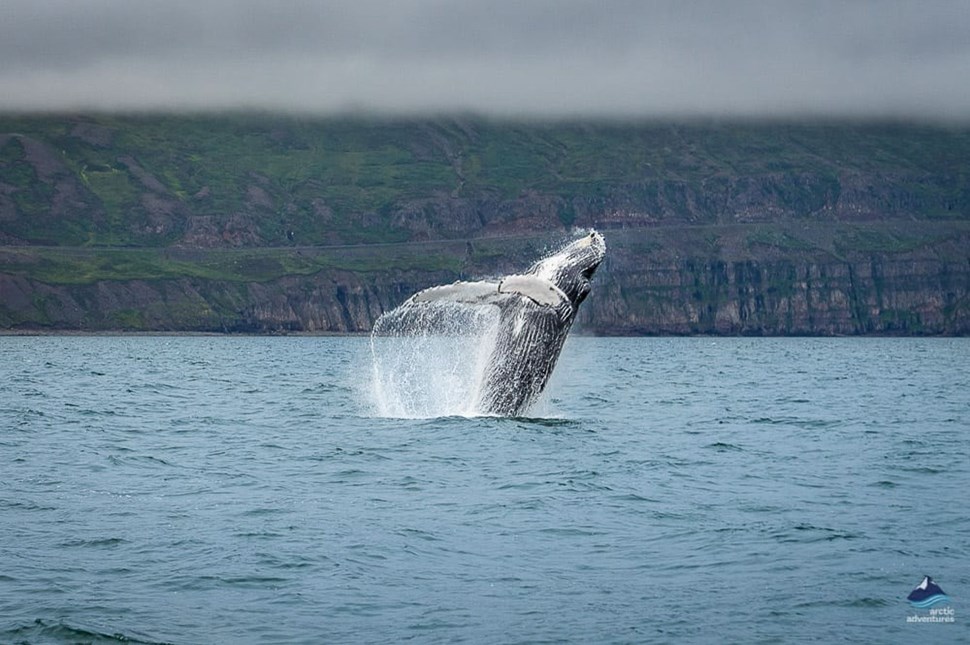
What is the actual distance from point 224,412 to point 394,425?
8.09 meters

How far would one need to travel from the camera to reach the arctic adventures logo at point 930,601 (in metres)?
11.8

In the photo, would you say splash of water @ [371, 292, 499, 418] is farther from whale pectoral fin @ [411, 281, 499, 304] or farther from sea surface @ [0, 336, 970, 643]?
sea surface @ [0, 336, 970, 643]

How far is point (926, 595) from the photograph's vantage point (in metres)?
12.4

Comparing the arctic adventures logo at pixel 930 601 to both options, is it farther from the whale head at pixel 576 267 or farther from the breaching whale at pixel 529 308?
the whale head at pixel 576 267

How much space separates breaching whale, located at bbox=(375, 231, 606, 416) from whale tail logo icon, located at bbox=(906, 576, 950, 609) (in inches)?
333

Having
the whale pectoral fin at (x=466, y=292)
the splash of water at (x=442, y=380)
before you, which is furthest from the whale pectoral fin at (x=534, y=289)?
the splash of water at (x=442, y=380)

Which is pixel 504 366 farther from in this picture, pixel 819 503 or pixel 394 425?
pixel 819 503

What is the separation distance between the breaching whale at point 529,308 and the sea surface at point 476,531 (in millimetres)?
822

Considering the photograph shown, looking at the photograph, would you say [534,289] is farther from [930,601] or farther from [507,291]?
[930,601]

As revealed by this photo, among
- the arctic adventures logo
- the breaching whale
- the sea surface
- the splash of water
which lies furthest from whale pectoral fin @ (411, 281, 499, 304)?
the arctic adventures logo

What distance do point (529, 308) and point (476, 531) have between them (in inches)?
259

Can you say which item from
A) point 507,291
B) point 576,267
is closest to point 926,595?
point 507,291

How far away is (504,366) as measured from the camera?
22828 mm

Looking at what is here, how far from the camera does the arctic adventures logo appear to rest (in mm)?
11758
